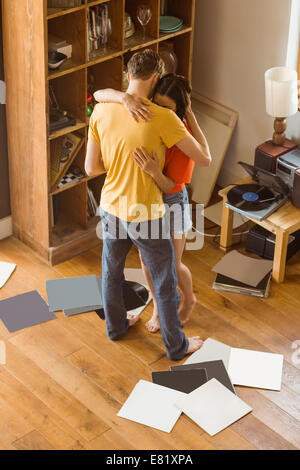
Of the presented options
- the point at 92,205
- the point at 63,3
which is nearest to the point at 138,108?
the point at 63,3

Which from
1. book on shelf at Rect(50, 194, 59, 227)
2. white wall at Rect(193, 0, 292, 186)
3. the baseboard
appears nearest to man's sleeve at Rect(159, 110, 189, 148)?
book on shelf at Rect(50, 194, 59, 227)

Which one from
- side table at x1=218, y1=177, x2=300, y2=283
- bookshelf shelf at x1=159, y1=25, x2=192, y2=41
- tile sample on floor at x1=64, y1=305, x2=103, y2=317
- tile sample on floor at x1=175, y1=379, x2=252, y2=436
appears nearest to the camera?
tile sample on floor at x1=175, y1=379, x2=252, y2=436

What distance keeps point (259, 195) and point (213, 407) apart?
1.43 m

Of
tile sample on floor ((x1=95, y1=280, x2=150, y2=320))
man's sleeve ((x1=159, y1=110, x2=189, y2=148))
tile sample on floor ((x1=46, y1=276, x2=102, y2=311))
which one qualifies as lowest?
tile sample on floor ((x1=95, y1=280, x2=150, y2=320))

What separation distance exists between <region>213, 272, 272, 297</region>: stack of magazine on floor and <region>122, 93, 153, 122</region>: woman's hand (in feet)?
5.00

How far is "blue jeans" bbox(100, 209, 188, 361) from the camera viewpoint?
323 cm

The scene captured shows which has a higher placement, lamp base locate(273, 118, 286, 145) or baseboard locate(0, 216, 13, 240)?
lamp base locate(273, 118, 286, 145)

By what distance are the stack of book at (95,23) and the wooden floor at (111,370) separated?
4.15 ft

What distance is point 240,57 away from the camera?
15.3 feet

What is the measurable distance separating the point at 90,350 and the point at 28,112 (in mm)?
1345

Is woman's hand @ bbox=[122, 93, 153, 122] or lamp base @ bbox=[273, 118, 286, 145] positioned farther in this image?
lamp base @ bbox=[273, 118, 286, 145]

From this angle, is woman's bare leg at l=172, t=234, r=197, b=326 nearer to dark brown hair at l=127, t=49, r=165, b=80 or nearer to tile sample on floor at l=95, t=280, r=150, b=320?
tile sample on floor at l=95, t=280, r=150, b=320

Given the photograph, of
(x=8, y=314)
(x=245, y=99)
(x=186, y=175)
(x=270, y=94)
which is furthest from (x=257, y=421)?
(x=245, y=99)

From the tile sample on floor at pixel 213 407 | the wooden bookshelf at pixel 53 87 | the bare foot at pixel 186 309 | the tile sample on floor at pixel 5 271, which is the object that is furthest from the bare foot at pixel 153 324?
the tile sample on floor at pixel 5 271
